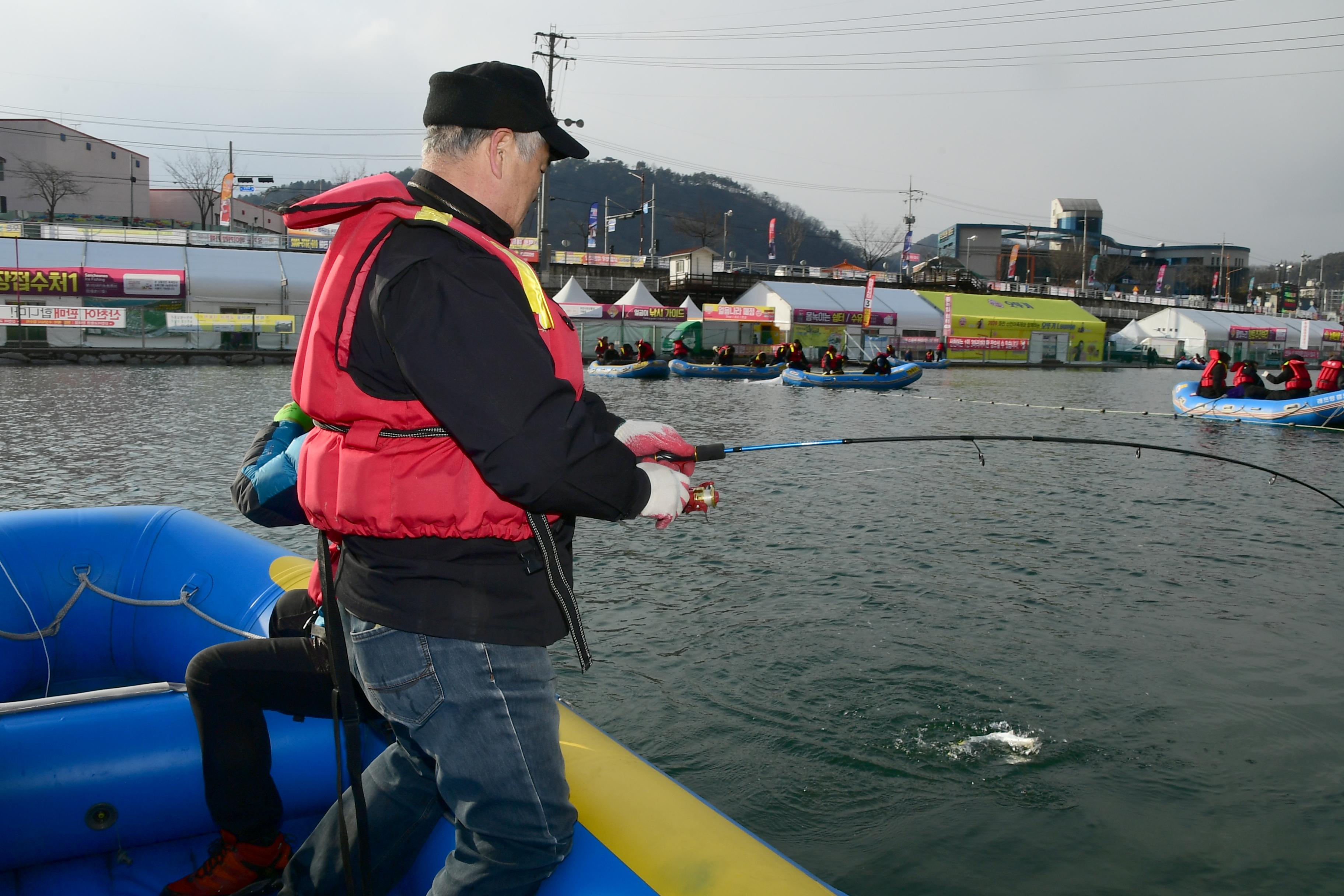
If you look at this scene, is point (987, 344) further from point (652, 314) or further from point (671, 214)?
point (671, 214)

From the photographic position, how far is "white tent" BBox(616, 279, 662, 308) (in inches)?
1623

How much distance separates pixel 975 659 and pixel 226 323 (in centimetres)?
3279

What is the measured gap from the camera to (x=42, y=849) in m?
2.42

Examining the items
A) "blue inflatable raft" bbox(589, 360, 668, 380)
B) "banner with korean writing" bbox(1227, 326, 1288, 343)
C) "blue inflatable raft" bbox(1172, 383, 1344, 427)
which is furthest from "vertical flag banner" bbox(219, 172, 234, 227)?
"banner with korean writing" bbox(1227, 326, 1288, 343)

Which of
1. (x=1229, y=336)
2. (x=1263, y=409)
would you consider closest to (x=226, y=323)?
(x=1263, y=409)

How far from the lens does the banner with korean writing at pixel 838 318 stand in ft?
151

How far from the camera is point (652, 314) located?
4134 centimetres

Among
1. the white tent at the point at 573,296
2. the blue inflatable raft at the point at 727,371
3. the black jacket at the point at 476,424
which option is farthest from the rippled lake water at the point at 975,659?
the white tent at the point at 573,296

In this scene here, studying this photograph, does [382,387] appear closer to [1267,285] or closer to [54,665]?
[54,665]

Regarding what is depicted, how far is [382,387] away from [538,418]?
0.29 metres

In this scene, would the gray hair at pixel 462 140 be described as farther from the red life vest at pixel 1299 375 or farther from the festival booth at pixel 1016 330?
the festival booth at pixel 1016 330

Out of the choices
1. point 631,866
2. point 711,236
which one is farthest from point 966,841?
point 711,236

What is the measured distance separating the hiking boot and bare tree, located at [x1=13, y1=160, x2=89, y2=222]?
71.0 m

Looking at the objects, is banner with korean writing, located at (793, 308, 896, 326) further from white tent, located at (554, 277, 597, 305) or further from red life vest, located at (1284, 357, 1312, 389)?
red life vest, located at (1284, 357, 1312, 389)
